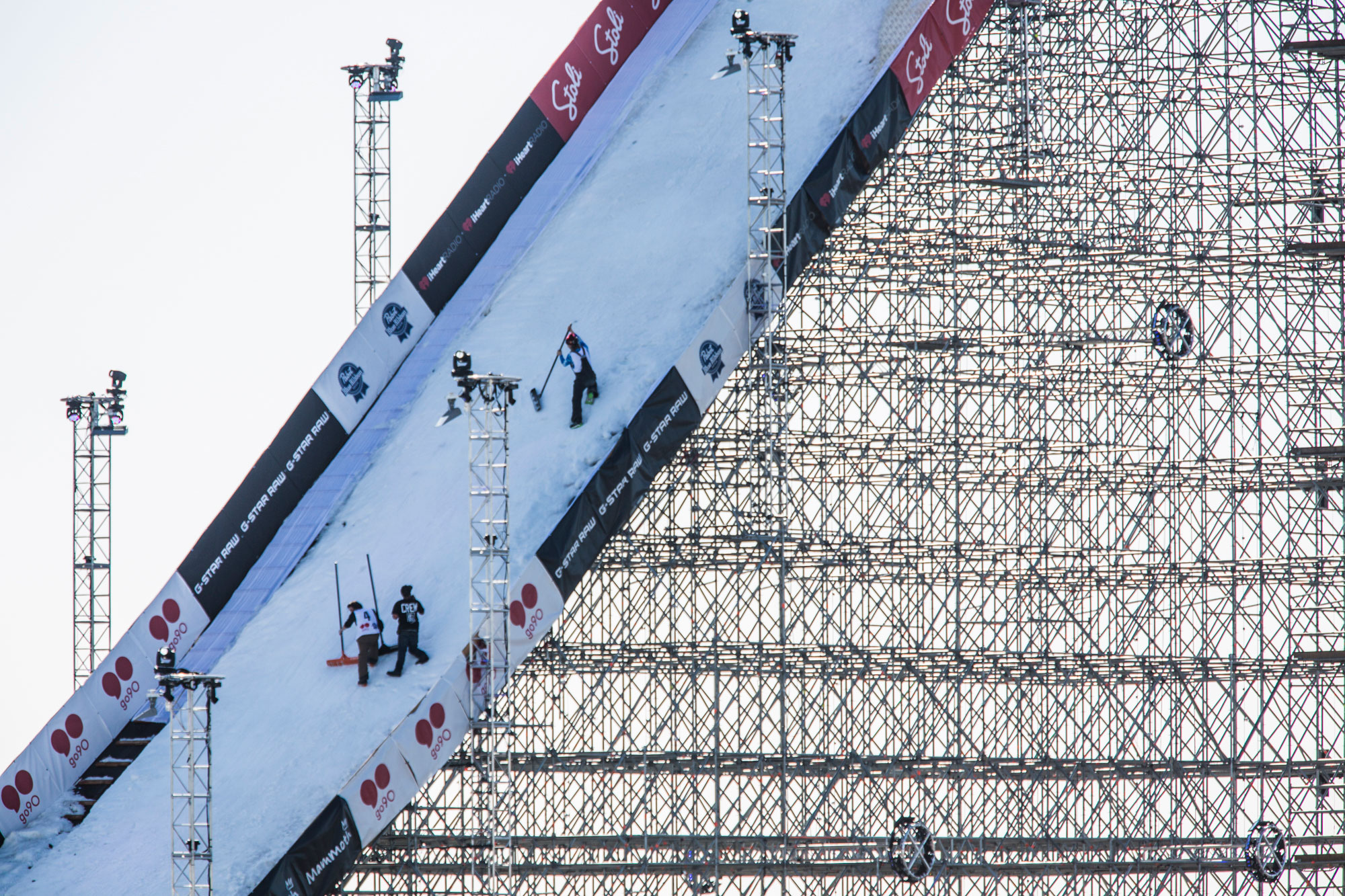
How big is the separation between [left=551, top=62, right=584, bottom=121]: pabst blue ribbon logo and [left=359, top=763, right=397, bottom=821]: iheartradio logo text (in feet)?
32.7

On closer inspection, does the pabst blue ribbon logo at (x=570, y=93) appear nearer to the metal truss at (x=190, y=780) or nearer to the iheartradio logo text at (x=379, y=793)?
the metal truss at (x=190, y=780)

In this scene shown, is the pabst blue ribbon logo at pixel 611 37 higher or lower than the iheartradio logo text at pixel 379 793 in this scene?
higher

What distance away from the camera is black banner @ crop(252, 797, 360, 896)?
69.9 ft

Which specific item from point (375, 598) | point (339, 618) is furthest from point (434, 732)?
point (339, 618)

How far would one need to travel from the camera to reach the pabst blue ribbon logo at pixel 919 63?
1016 inches

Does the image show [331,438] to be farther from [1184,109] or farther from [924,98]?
[1184,109]

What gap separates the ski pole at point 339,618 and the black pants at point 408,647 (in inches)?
33.4

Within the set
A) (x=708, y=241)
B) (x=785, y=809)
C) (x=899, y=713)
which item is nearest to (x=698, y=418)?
(x=708, y=241)

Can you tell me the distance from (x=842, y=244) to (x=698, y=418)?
13.2 feet

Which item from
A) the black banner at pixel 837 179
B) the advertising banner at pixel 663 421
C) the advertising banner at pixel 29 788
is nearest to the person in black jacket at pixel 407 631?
the advertising banner at pixel 663 421

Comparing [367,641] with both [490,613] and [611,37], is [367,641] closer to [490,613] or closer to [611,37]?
[490,613]

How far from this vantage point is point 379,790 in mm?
21984

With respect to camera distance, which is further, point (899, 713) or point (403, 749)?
point (899, 713)

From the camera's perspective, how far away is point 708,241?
1005 inches
